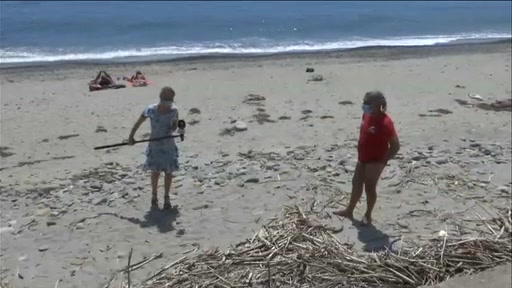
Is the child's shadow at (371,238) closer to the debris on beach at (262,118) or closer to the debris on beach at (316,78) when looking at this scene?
the debris on beach at (262,118)

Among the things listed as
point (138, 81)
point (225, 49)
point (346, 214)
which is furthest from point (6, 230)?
point (225, 49)

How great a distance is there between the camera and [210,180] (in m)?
8.88

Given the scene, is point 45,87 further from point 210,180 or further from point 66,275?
point 66,275

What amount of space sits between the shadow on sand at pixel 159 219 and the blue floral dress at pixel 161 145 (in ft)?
1.43

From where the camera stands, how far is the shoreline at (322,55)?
2042 cm

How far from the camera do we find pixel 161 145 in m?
7.68

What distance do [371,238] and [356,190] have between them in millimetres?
572

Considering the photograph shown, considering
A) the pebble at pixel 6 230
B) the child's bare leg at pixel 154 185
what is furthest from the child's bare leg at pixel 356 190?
the pebble at pixel 6 230

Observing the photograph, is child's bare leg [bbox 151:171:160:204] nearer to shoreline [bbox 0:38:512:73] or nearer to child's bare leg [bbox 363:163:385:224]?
child's bare leg [bbox 363:163:385:224]

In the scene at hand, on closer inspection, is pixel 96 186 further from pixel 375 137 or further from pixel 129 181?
pixel 375 137

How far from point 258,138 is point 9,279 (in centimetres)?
526

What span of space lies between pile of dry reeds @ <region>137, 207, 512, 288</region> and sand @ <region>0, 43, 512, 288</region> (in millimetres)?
584

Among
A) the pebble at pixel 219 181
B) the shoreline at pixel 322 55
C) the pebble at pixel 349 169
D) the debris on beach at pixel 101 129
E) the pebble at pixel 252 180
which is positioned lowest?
the pebble at pixel 219 181

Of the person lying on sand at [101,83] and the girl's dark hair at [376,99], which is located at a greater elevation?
the girl's dark hair at [376,99]
